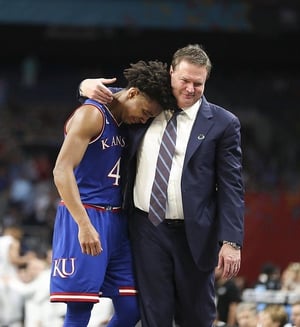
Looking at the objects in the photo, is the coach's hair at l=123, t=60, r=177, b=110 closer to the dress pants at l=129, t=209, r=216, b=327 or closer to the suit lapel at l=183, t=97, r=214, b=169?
the suit lapel at l=183, t=97, r=214, b=169

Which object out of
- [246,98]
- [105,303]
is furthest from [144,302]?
[246,98]

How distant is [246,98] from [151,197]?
A: 816 inches

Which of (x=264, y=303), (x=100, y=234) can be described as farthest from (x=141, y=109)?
(x=264, y=303)

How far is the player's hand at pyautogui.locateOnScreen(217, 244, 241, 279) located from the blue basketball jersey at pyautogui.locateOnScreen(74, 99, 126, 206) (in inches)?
29.3

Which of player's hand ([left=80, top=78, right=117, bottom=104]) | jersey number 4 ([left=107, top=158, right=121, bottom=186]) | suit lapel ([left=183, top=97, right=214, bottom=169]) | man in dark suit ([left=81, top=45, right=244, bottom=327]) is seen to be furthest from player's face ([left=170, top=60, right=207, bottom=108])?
jersey number 4 ([left=107, top=158, right=121, bottom=186])

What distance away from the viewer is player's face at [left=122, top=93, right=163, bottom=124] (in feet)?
19.5

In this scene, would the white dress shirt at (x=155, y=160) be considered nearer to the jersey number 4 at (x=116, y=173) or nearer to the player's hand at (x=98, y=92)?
the jersey number 4 at (x=116, y=173)

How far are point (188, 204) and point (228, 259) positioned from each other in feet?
1.28

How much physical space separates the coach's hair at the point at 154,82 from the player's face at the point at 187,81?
0.04m

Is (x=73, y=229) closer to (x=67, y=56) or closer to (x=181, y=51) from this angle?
(x=181, y=51)

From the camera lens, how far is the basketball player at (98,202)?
5859 mm

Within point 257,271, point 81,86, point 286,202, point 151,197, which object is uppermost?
point 81,86

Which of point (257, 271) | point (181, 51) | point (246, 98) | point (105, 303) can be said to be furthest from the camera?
point (246, 98)

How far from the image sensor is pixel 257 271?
1794 centimetres
